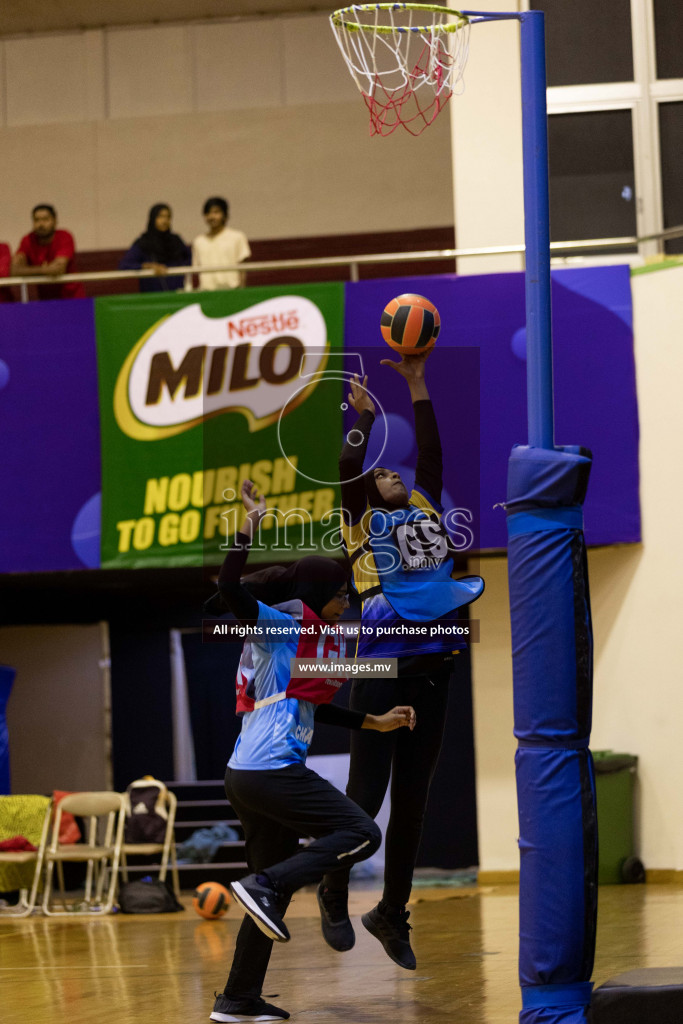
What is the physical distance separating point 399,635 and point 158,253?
7075 mm

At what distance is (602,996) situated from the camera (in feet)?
14.4

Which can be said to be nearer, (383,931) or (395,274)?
(383,931)

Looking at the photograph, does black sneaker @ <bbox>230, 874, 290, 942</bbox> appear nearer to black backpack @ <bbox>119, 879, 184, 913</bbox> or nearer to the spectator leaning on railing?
black backpack @ <bbox>119, 879, 184, 913</bbox>

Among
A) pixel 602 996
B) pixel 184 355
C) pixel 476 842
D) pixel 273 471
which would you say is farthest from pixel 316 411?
pixel 602 996

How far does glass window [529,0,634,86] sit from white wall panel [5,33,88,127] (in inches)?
298

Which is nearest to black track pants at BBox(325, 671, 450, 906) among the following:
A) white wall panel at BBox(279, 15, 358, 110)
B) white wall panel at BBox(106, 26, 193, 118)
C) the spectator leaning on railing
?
the spectator leaning on railing

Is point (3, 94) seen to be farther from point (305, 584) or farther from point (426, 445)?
point (305, 584)

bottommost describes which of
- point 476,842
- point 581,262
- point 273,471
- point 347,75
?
point 476,842

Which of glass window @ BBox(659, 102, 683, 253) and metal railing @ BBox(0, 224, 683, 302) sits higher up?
glass window @ BBox(659, 102, 683, 253)

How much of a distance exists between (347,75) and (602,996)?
1398 cm

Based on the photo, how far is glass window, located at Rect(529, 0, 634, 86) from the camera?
37.0 ft

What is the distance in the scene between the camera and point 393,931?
5629 mm

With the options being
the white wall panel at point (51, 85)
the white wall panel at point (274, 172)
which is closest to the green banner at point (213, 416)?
the white wall panel at point (274, 172)

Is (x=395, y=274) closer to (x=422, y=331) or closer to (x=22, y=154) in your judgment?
(x=22, y=154)
